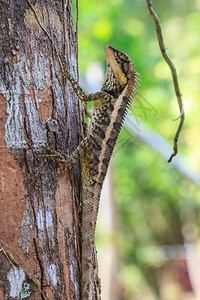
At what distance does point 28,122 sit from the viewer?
2.11m

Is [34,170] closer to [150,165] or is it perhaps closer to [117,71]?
[117,71]

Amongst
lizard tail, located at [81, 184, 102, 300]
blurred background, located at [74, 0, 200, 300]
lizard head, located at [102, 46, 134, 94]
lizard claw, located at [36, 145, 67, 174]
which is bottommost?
lizard tail, located at [81, 184, 102, 300]

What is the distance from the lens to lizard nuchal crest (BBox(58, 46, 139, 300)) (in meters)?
2.29

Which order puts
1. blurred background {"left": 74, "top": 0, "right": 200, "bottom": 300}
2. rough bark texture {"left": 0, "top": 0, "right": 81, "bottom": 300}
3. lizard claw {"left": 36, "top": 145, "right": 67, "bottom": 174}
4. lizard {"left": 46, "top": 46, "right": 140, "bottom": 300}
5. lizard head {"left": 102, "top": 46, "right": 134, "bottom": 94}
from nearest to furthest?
1. rough bark texture {"left": 0, "top": 0, "right": 81, "bottom": 300}
2. lizard claw {"left": 36, "top": 145, "right": 67, "bottom": 174}
3. lizard {"left": 46, "top": 46, "right": 140, "bottom": 300}
4. lizard head {"left": 102, "top": 46, "right": 134, "bottom": 94}
5. blurred background {"left": 74, "top": 0, "right": 200, "bottom": 300}

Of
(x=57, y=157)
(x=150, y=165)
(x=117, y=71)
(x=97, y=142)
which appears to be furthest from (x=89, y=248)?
(x=150, y=165)

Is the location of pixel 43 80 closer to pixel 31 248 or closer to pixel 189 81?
pixel 31 248

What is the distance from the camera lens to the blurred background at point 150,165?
24.1 feet

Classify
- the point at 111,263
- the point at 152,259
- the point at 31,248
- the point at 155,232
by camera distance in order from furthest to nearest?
the point at 155,232
the point at 152,259
the point at 111,263
the point at 31,248

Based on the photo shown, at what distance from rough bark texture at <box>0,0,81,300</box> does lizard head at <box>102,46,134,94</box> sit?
0.74m

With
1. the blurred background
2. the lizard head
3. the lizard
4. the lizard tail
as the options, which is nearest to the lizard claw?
the lizard

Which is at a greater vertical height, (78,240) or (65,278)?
(78,240)

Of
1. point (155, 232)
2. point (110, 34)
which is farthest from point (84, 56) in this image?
point (155, 232)

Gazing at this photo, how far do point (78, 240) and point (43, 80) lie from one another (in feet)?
2.96

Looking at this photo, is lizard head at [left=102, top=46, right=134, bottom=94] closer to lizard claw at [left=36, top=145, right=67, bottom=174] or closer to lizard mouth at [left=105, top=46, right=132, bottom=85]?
lizard mouth at [left=105, top=46, right=132, bottom=85]
